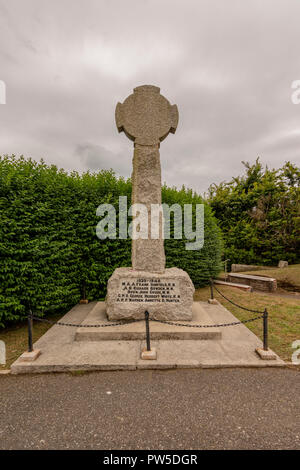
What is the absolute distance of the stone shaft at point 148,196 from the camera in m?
5.73

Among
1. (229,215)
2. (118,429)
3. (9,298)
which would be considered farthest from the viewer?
(229,215)

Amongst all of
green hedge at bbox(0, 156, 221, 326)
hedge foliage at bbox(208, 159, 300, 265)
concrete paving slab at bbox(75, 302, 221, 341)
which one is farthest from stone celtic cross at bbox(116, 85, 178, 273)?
hedge foliage at bbox(208, 159, 300, 265)

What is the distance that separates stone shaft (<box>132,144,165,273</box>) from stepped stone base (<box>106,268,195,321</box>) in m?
0.41

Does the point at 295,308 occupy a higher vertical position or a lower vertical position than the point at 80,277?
lower

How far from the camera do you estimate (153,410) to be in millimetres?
2895

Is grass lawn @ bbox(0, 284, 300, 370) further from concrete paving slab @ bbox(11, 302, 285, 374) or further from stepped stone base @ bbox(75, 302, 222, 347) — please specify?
stepped stone base @ bbox(75, 302, 222, 347)

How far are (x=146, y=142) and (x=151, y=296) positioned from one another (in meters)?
4.01

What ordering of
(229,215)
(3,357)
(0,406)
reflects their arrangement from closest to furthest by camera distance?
(0,406) → (3,357) → (229,215)

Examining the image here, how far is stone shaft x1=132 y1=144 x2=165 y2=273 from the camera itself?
573 cm

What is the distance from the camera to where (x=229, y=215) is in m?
21.1
